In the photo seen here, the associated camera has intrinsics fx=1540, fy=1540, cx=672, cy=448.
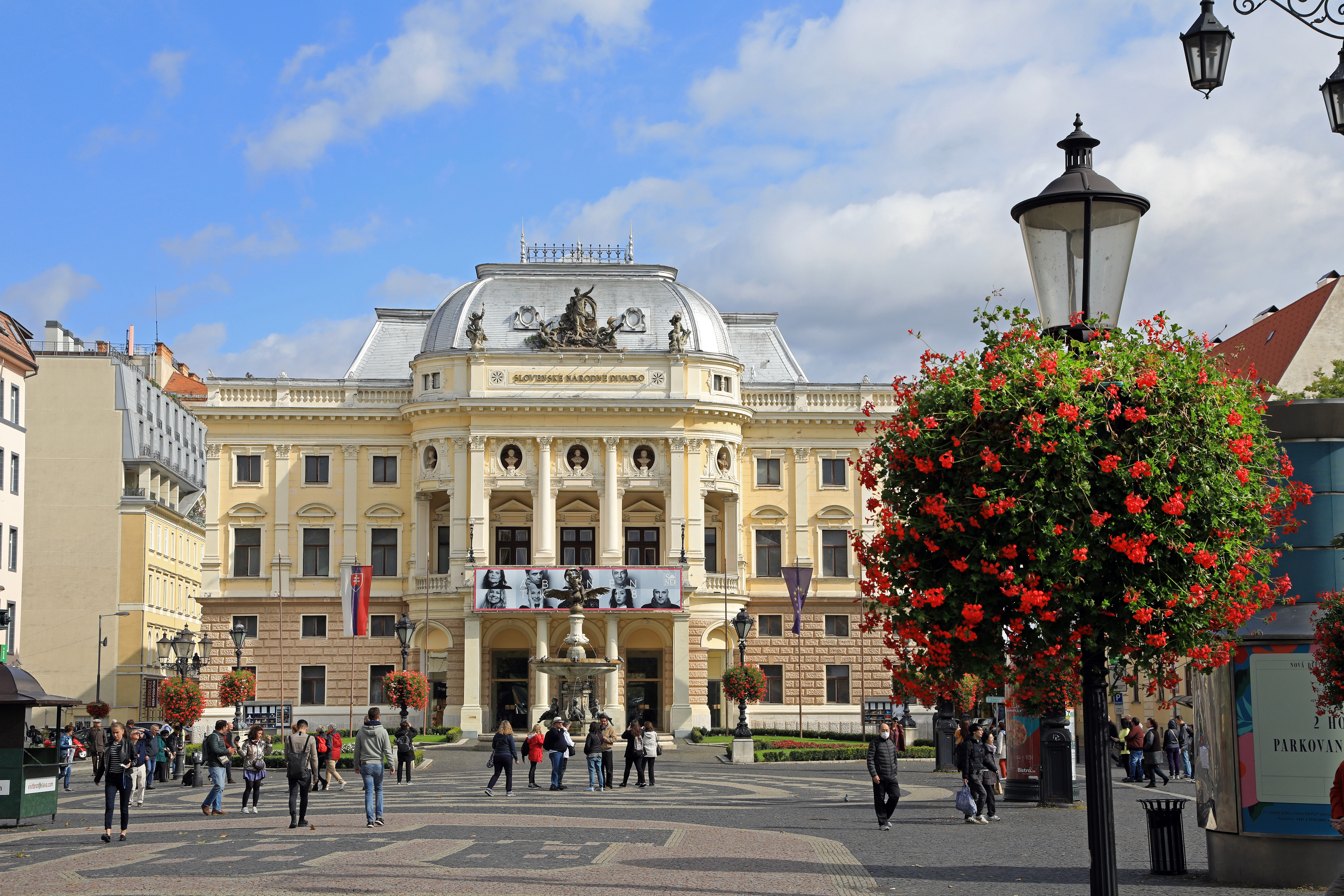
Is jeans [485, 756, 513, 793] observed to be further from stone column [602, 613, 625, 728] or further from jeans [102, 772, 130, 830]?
stone column [602, 613, 625, 728]

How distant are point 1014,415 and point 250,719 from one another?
56.8 meters

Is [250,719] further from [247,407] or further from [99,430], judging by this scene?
[99,430]

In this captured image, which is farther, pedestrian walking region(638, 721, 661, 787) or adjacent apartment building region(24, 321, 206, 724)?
adjacent apartment building region(24, 321, 206, 724)

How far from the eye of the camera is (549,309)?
69.6 m

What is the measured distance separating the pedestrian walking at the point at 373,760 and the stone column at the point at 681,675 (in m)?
39.9

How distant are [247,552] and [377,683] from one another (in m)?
8.41

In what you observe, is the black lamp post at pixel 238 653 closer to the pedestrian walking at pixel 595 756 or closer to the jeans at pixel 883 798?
the pedestrian walking at pixel 595 756

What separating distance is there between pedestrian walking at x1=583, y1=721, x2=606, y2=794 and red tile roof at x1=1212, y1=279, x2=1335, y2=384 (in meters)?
34.9

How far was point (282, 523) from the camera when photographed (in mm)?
69000

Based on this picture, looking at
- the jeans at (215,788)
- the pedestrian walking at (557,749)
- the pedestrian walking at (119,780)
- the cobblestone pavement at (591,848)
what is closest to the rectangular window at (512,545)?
the cobblestone pavement at (591,848)

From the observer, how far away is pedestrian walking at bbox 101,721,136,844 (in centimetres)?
2288

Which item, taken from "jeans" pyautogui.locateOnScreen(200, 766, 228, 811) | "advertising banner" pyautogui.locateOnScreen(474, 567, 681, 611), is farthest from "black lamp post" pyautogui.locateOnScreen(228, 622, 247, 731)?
"jeans" pyautogui.locateOnScreen(200, 766, 228, 811)

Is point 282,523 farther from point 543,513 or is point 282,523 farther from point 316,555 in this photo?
point 543,513

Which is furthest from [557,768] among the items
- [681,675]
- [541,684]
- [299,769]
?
[681,675]
